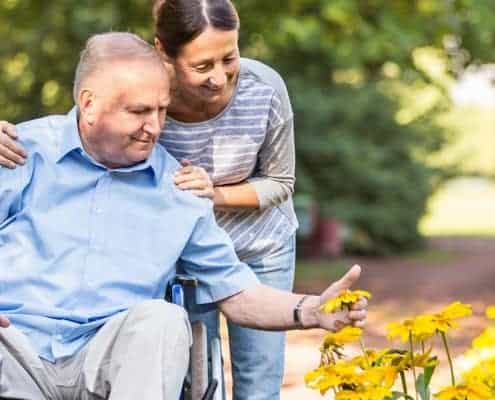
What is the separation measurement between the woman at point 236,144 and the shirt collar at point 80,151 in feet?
0.20

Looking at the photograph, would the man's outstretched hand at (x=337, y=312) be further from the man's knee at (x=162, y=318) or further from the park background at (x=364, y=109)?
the park background at (x=364, y=109)

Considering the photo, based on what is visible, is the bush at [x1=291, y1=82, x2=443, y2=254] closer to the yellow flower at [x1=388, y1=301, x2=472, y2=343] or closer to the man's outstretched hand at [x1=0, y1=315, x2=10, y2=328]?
the yellow flower at [x1=388, y1=301, x2=472, y2=343]

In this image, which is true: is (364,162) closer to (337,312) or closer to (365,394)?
(337,312)

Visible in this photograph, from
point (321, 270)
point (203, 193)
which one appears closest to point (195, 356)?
point (203, 193)

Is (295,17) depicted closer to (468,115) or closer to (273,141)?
(273,141)

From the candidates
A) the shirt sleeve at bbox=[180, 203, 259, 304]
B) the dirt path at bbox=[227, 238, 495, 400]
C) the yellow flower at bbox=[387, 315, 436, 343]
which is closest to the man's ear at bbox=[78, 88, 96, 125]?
the shirt sleeve at bbox=[180, 203, 259, 304]

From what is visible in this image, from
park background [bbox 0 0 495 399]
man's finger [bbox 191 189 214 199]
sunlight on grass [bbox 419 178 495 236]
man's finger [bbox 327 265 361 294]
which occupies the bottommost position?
man's finger [bbox 327 265 361 294]

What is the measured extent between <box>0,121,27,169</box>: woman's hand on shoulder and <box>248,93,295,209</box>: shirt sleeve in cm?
68

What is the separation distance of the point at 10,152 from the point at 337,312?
98 centimetres

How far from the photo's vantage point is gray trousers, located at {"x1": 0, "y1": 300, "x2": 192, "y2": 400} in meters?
2.95

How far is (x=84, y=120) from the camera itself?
3.36m

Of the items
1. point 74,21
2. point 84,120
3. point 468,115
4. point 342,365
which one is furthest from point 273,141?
point 468,115

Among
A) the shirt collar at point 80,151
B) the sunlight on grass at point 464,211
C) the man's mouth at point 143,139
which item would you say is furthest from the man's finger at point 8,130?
the sunlight on grass at point 464,211

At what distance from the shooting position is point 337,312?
309 centimetres
